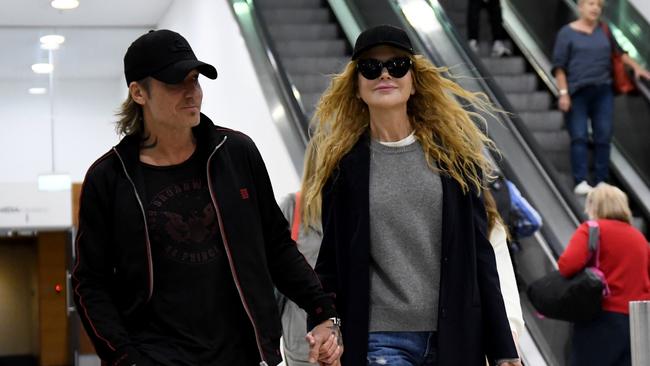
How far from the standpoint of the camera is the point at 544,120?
11.0 m

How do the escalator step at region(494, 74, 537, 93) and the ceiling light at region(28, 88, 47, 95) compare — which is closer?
the escalator step at region(494, 74, 537, 93)

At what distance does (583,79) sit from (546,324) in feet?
9.98

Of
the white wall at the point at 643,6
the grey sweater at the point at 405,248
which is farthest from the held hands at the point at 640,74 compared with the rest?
the grey sweater at the point at 405,248

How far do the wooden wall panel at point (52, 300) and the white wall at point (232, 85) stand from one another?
8.02 metres

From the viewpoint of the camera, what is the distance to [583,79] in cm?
1018

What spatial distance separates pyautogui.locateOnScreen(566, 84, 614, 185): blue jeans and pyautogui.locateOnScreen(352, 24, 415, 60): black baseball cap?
6.21 meters

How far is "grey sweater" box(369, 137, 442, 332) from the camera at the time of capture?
3.61 m

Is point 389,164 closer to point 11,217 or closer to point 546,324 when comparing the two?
point 546,324

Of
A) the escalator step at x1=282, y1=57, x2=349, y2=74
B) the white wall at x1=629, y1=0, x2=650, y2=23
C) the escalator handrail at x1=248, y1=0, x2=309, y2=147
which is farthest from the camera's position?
the escalator step at x1=282, y1=57, x2=349, y2=74

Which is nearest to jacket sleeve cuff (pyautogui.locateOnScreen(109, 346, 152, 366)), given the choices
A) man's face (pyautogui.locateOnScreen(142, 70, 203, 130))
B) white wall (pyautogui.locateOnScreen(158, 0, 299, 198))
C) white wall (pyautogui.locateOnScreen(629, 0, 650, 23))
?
man's face (pyautogui.locateOnScreen(142, 70, 203, 130))

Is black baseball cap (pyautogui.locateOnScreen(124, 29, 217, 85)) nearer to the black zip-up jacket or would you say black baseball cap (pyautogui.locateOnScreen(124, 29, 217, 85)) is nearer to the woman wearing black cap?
the black zip-up jacket

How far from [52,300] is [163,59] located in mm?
19340

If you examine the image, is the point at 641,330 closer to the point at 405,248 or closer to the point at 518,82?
the point at 405,248

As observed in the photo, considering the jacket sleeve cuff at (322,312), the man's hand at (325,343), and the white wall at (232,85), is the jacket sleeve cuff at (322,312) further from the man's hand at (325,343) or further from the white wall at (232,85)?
the white wall at (232,85)
